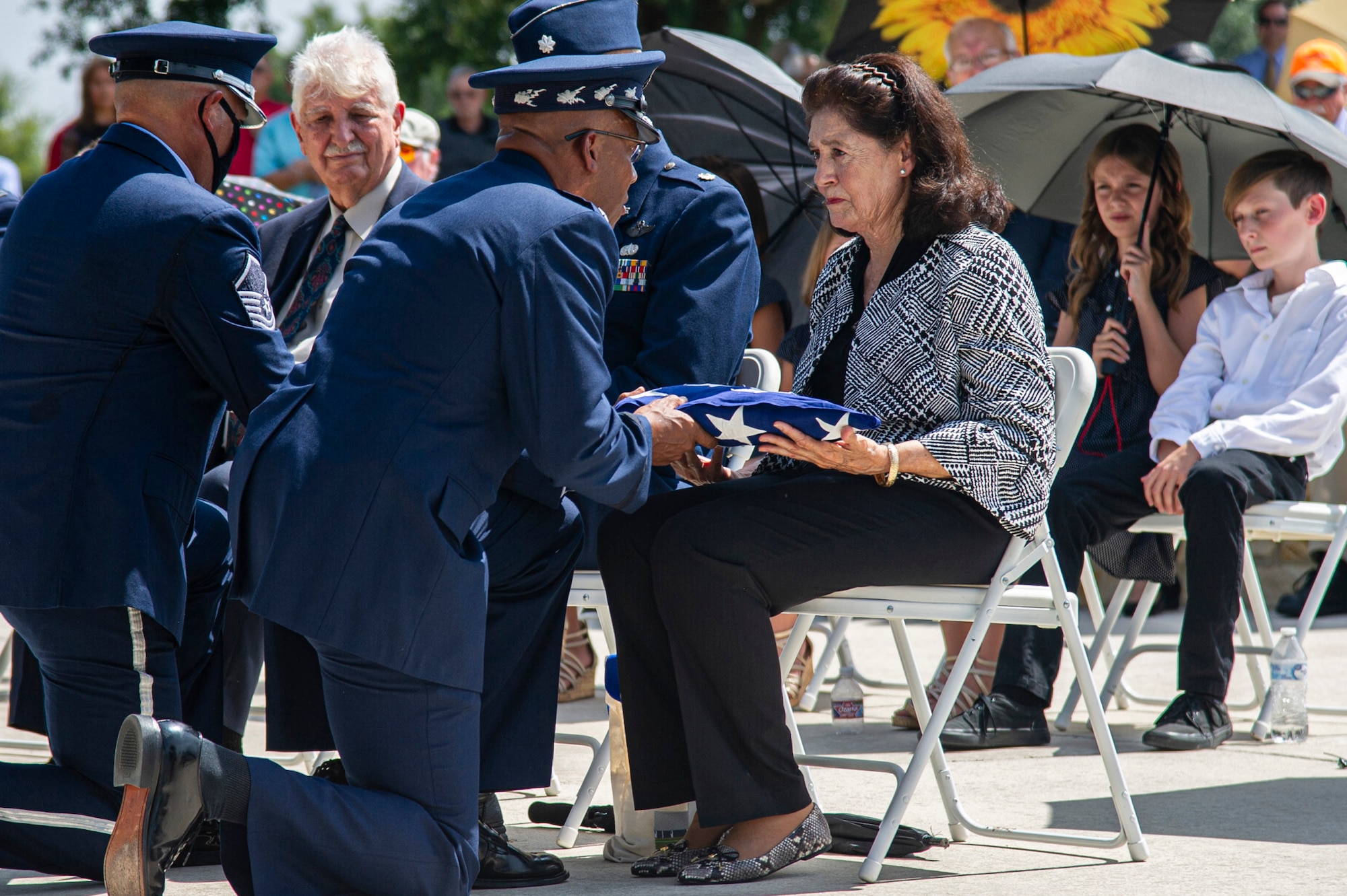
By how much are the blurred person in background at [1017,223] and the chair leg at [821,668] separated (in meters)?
0.40

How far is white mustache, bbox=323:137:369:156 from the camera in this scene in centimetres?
443

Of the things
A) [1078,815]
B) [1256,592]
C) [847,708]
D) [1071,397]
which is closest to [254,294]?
[1071,397]

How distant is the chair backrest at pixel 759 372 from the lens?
3970 mm

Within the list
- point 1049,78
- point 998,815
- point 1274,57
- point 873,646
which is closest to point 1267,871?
point 998,815

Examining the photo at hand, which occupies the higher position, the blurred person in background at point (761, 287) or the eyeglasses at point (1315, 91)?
the eyeglasses at point (1315, 91)

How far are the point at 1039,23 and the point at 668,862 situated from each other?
4916mm

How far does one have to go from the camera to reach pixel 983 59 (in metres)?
6.75

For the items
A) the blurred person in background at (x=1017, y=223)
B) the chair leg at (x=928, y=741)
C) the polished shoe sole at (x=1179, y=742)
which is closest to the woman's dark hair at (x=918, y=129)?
the chair leg at (x=928, y=741)

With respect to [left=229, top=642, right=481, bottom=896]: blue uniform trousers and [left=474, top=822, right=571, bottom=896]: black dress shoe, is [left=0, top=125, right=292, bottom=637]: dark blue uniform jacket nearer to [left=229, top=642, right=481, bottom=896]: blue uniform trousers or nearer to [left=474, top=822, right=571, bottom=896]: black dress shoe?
[left=229, top=642, right=481, bottom=896]: blue uniform trousers

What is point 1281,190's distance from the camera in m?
5.00

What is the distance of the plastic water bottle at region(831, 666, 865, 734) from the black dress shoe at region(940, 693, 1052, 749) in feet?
0.96

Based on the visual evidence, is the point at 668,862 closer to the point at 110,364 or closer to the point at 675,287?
the point at 675,287

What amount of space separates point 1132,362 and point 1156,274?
1.13 ft

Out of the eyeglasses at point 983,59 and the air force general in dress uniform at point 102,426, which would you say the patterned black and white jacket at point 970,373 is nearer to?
the air force general in dress uniform at point 102,426
